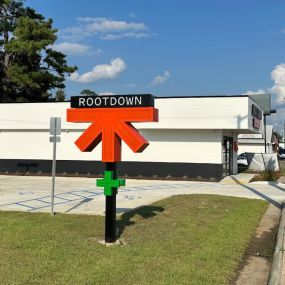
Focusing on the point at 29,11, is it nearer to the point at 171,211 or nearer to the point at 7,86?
the point at 7,86

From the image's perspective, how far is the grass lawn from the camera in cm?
668

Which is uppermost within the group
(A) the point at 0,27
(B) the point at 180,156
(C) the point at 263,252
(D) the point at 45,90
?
(A) the point at 0,27

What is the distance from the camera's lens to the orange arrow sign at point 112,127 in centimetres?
888

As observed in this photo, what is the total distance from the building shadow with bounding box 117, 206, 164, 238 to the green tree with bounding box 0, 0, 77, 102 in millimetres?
29512

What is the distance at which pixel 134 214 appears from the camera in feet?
38.9

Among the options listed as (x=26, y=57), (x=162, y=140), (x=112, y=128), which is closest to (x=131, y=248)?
(x=112, y=128)

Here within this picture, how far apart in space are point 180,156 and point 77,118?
16707 millimetres

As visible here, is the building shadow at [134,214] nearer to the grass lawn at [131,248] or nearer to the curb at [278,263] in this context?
the grass lawn at [131,248]

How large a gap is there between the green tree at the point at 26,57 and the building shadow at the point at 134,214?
2951 cm

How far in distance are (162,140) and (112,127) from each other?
668 inches

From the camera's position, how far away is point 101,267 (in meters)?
7.07

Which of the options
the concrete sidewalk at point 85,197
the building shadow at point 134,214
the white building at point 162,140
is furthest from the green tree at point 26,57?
the building shadow at point 134,214

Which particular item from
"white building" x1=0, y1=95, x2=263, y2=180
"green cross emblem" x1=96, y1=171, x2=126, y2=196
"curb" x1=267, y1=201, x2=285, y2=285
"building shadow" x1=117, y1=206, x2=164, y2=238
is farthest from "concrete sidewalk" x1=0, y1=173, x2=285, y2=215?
"curb" x1=267, y1=201, x2=285, y2=285

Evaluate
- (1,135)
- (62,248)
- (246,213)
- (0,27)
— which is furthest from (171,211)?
(0,27)
